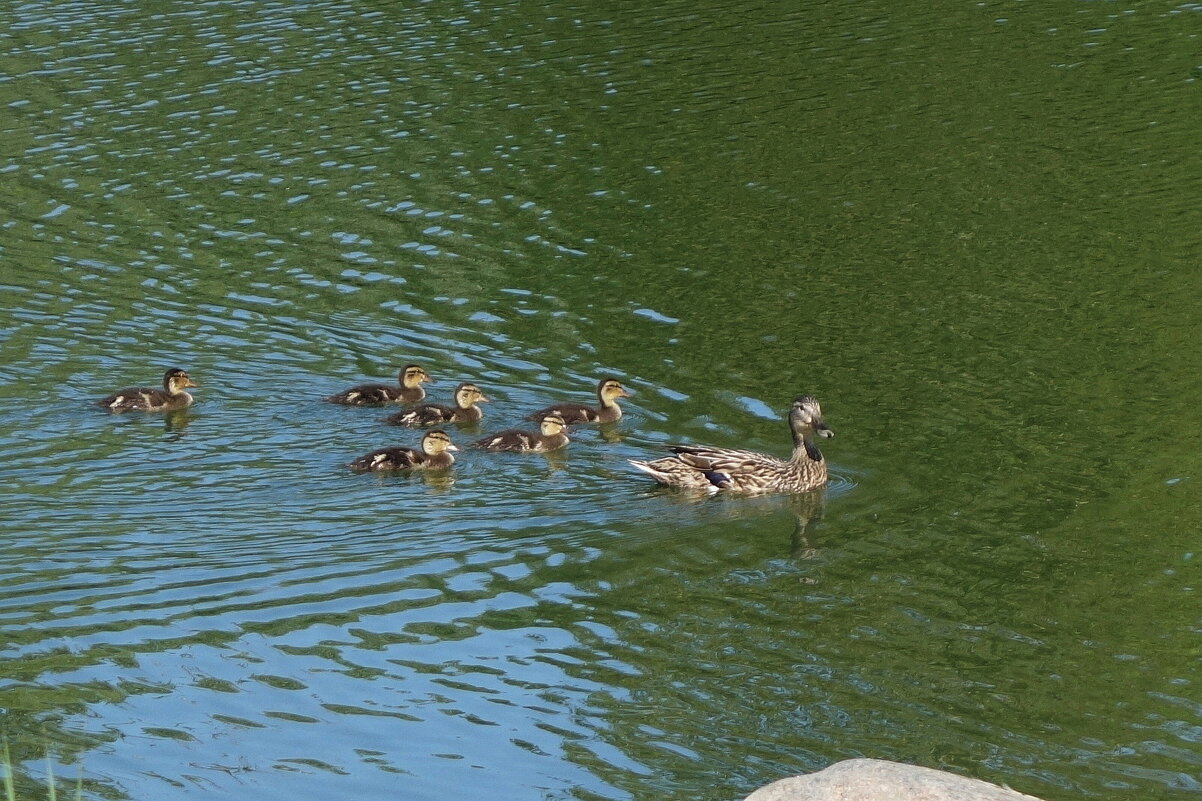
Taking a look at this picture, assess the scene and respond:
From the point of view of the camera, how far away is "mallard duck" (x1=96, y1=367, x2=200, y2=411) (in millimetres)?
13336

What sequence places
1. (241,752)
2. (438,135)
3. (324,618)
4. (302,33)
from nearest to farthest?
(241,752)
(324,618)
(438,135)
(302,33)

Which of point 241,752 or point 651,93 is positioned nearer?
point 241,752

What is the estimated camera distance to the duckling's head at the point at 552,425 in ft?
41.7

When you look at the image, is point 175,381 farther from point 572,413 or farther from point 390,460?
point 572,413

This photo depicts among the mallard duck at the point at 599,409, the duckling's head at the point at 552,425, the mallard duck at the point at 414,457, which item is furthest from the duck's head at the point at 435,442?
the mallard duck at the point at 599,409

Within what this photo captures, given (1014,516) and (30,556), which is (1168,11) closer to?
(1014,516)

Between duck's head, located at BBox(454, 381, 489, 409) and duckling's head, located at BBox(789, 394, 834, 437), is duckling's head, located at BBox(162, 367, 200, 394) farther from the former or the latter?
duckling's head, located at BBox(789, 394, 834, 437)

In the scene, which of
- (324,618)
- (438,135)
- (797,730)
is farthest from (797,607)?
(438,135)

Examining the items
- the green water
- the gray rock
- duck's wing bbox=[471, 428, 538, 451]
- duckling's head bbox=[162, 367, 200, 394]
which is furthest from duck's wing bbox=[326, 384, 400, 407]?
the gray rock

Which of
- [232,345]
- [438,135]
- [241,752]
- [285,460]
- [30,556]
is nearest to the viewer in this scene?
[241,752]

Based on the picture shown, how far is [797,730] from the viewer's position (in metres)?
8.23

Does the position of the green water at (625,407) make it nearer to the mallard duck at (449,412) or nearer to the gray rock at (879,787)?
the mallard duck at (449,412)

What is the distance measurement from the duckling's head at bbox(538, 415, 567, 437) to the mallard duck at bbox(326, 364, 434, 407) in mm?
1453

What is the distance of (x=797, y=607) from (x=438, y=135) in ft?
44.0
